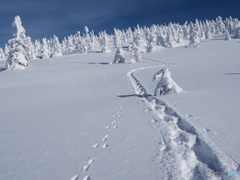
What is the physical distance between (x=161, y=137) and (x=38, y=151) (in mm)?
3830

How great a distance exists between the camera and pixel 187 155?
3859 mm

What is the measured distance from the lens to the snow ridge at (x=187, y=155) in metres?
3.26

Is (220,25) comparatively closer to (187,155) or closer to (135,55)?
(135,55)

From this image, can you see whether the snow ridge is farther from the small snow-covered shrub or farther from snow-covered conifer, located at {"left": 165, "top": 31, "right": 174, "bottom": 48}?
snow-covered conifer, located at {"left": 165, "top": 31, "right": 174, "bottom": 48}

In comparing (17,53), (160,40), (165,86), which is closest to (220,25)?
(160,40)

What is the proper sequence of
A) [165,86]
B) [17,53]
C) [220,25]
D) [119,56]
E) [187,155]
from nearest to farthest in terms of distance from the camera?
[187,155] < [165,86] < [17,53] < [119,56] < [220,25]

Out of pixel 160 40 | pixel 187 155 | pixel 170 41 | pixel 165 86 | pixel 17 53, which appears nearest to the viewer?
pixel 187 155

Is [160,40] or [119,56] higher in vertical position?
[160,40]

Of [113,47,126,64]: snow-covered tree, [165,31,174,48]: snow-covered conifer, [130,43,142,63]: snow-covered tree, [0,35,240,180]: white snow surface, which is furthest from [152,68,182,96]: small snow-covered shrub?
[165,31,174,48]: snow-covered conifer

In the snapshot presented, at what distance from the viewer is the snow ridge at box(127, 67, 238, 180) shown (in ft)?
10.7

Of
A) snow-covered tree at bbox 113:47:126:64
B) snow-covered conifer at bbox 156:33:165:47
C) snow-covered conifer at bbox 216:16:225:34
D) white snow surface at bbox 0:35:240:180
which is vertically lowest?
white snow surface at bbox 0:35:240:180

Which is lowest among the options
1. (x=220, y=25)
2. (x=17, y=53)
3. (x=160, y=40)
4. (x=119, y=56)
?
(x=119, y=56)

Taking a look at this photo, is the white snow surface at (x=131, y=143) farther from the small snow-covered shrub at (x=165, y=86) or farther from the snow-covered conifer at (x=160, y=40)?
the snow-covered conifer at (x=160, y=40)

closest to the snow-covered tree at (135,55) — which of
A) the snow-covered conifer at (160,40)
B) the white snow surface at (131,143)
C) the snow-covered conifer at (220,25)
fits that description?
the white snow surface at (131,143)
